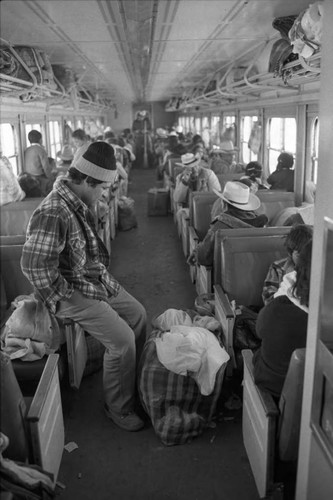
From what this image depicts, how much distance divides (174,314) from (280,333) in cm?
139

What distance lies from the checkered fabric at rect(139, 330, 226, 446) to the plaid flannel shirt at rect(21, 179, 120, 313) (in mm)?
624

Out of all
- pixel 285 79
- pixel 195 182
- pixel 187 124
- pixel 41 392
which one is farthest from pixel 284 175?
pixel 187 124

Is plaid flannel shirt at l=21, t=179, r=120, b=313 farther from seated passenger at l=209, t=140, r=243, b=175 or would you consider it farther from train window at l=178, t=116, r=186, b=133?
train window at l=178, t=116, r=186, b=133

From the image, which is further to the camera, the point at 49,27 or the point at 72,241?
the point at 49,27

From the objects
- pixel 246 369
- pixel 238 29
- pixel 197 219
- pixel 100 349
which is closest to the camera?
pixel 246 369

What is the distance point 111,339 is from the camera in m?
3.15

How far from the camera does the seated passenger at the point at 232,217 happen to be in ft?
14.1

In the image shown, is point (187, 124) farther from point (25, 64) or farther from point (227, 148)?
point (25, 64)

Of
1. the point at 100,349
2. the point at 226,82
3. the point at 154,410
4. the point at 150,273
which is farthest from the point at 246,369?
the point at 226,82

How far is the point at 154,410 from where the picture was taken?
308 centimetres

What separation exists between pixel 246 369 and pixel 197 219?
11.1 ft

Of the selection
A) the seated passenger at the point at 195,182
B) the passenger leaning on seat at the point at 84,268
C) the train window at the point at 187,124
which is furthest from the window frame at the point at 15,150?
the train window at the point at 187,124

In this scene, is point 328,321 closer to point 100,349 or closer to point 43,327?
point 43,327

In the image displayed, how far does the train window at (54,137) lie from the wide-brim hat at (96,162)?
727 centimetres
